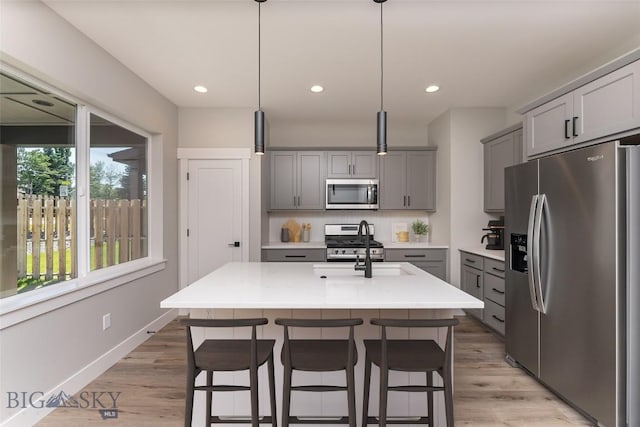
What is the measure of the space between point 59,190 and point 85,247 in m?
0.50

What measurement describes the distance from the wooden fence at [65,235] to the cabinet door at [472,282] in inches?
145

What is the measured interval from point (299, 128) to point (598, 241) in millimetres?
3837

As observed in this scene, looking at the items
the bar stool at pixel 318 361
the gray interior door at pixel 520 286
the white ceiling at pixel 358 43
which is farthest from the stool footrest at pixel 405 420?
the white ceiling at pixel 358 43

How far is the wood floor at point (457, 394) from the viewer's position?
2.13 meters

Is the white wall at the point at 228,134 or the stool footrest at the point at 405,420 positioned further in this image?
the white wall at the point at 228,134

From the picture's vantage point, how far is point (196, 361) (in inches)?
63.9

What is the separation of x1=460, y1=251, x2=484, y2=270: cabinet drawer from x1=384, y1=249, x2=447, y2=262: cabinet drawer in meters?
0.26

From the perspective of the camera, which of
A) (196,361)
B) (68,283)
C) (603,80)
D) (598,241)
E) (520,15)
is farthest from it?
(68,283)

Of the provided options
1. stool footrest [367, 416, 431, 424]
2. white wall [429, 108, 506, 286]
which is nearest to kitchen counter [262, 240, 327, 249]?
white wall [429, 108, 506, 286]

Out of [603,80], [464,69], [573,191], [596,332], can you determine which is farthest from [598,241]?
[464,69]

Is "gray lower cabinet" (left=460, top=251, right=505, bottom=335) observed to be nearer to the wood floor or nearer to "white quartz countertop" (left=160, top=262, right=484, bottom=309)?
the wood floor

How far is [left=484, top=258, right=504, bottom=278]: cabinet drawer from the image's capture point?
10.7 feet

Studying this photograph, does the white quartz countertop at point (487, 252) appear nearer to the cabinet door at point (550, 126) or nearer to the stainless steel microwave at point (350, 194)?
the cabinet door at point (550, 126)

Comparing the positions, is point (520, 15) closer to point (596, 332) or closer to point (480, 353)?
point (596, 332)
